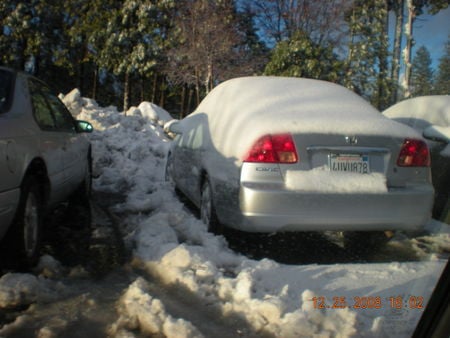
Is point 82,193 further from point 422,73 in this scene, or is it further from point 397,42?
point 422,73

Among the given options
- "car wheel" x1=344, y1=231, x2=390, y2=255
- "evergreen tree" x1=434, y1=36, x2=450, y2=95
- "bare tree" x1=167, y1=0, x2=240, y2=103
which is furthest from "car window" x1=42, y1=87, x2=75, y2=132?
"evergreen tree" x1=434, y1=36, x2=450, y2=95

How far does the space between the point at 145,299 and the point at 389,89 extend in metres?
2.19

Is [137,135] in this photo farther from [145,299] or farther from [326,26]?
[145,299]

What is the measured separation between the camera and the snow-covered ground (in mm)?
2611

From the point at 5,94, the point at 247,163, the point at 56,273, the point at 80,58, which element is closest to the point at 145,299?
the point at 56,273

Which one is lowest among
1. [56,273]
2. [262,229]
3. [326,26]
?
[56,273]

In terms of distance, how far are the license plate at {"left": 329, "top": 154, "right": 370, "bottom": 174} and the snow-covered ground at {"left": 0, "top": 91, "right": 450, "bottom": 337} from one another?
665mm

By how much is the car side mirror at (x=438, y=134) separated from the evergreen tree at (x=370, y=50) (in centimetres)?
38

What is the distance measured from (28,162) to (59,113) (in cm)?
191

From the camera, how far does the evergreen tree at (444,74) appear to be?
217cm

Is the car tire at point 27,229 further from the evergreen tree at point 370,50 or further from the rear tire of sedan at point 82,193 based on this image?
the evergreen tree at point 370,50

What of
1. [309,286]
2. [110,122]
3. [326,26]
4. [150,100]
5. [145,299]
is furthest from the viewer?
[150,100]

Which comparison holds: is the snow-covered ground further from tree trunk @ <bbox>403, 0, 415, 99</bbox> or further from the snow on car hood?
tree trunk @ <bbox>403, 0, 415, 99</bbox>

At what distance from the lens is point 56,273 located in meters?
3.66
